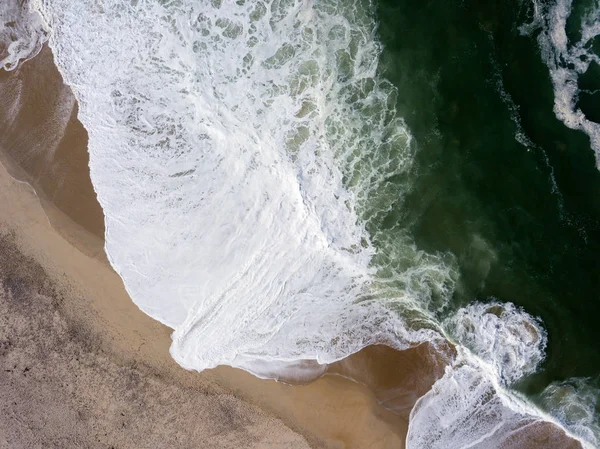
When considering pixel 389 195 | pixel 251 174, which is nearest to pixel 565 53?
pixel 389 195

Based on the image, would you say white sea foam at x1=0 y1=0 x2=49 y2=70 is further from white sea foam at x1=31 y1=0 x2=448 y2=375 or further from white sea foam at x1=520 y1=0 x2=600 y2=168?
white sea foam at x1=520 y1=0 x2=600 y2=168

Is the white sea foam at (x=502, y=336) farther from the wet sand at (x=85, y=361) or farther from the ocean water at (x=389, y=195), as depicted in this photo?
the wet sand at (x=85, y=361)

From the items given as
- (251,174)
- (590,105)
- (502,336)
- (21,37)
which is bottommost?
(21,37)

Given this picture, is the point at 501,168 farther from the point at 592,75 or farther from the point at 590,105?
the point at 592,75

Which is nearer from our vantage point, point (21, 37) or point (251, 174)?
point (251, 174)

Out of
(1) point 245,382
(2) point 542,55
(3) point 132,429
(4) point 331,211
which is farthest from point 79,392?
(2) point 542,55

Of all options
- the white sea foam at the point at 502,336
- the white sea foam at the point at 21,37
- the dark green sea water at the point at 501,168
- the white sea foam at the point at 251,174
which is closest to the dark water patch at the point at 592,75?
the dark green sea water at the point at 501,168

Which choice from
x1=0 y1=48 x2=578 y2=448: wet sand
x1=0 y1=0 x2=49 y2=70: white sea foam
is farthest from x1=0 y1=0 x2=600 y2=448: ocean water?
x1=0 y1=0 x2=49 y2=70: white sea foam
